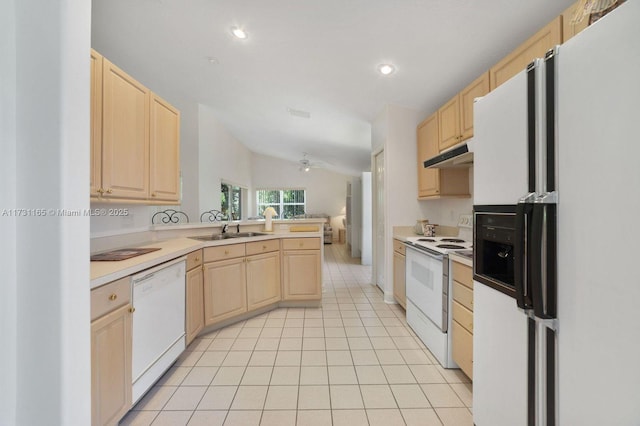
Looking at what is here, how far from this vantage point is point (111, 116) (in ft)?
5.22

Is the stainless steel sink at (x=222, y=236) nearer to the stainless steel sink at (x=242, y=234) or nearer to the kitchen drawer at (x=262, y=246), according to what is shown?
the stainless steel sink at (x=242, y=234)

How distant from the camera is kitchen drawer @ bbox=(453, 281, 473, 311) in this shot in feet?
5.33

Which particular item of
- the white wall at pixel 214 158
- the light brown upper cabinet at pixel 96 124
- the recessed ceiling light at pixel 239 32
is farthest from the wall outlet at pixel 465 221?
the white wall at pixel 214 158

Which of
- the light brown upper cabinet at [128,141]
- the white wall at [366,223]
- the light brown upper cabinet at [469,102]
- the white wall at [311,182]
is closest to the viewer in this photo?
the light brown upper cabinet at [128,141]

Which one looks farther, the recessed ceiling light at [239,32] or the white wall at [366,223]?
the white wall at [366,223]

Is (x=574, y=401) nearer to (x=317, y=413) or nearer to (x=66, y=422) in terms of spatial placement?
(x=317, y=413)

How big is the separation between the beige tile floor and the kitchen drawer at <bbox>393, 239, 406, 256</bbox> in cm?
75

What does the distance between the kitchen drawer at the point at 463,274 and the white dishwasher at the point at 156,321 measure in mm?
2005

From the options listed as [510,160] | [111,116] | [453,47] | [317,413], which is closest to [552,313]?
[510,160]

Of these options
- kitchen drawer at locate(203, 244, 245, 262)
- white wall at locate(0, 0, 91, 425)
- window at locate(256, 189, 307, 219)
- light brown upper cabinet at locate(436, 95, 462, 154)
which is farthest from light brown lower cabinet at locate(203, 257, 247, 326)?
window at locate(256, 189, 307, 219)

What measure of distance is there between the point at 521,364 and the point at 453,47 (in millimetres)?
2169

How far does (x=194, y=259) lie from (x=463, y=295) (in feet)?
6.89

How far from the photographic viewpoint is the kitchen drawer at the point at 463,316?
1.62 m

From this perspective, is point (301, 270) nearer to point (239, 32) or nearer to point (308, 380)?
point (308, 380)
